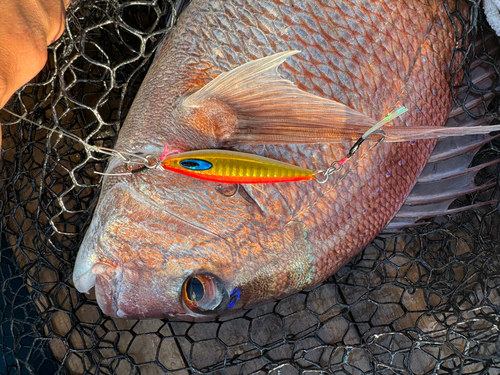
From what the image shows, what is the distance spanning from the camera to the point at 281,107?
4.04 feet

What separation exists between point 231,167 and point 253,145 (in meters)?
0.19

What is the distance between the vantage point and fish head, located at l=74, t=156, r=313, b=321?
1.30 m

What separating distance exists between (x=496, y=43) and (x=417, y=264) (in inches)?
42.5

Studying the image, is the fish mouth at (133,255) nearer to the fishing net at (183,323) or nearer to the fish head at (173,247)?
the fish head at (173,247)

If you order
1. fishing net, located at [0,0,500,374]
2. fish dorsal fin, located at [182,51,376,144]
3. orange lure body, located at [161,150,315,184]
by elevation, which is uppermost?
fish dorsal fin, located at [182,51,376,144]

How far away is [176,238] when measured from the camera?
131 centimetres

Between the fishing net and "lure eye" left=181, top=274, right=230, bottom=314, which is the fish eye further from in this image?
the fishing net

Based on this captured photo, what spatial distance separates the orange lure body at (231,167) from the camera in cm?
117

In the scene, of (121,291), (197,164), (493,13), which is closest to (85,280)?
(121,291)

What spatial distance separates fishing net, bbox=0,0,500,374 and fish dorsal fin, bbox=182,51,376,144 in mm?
705

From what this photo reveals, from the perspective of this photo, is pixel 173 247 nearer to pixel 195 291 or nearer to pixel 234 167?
pixel 195 291

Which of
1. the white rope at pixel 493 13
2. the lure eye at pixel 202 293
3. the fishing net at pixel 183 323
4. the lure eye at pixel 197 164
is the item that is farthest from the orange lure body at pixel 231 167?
the white rope at pixel 493 13

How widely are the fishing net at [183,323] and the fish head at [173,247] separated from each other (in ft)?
1.65

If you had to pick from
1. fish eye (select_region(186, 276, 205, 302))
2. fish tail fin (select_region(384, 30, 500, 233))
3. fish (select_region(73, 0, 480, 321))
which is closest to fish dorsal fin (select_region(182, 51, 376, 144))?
fish (select_region(73, 0, 480, 321))
